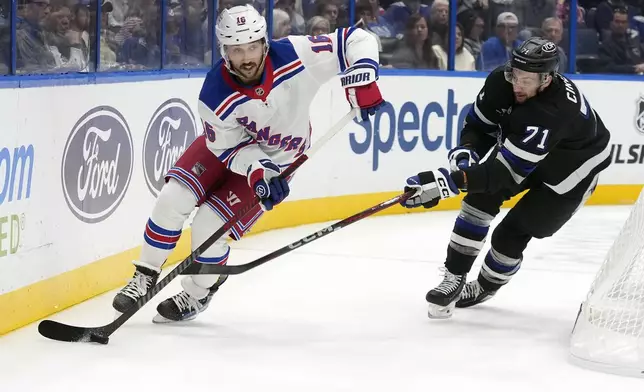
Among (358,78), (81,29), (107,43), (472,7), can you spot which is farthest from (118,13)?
(472,7)

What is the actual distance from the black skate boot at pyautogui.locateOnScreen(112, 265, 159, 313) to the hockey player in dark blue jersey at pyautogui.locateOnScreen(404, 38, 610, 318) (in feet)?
2.96

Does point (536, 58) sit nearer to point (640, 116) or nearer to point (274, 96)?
point (274, 96)

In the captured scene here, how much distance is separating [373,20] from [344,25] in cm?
24

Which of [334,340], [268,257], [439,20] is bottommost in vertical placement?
[334,340]

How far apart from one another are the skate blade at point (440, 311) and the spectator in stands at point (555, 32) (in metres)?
3.59

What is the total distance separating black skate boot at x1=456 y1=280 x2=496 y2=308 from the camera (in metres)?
4.23

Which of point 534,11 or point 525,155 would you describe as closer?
point 525,155

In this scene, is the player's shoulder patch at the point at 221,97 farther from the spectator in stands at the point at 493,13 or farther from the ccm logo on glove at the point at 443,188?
the spectator in stands at the point at 493,13

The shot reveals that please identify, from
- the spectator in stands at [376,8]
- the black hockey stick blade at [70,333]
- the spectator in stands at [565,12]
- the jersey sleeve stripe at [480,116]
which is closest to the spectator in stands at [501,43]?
the spectator in stands at [565,12]

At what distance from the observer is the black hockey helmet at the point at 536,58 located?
11.7 feet

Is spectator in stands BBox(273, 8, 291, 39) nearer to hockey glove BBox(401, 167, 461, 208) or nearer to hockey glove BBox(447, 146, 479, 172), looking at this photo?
hockey glove BBox(447, 146, 479, 172)

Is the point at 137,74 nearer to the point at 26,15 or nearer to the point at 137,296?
the point at 26,15

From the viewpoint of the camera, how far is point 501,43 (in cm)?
722

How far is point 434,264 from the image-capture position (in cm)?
526
